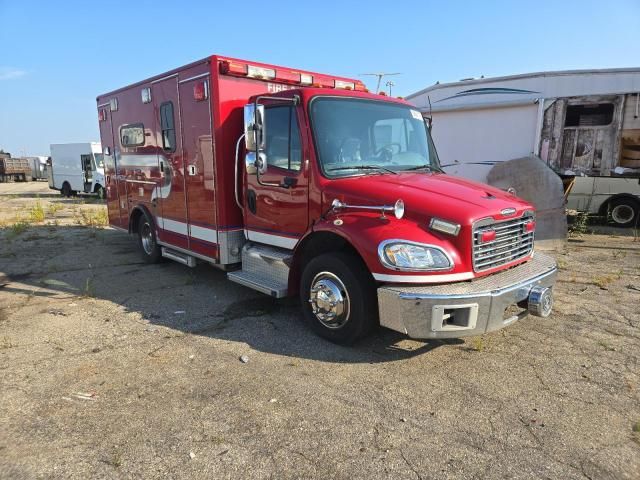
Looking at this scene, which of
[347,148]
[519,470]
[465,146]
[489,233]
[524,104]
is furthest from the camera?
[465,146]

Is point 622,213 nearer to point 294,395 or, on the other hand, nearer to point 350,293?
point 350,293

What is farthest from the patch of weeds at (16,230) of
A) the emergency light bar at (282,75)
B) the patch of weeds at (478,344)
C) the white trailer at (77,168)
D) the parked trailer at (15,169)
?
the parked trailer at (15,169)

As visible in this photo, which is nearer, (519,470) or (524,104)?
(519,470)

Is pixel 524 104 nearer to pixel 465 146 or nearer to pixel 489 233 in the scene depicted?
pixel 465 146

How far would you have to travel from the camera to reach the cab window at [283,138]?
4496 mm

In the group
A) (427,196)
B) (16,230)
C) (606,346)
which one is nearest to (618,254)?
(606,346)

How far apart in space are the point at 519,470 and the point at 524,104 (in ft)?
34.1

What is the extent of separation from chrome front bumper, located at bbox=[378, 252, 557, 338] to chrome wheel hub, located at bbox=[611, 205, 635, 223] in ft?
29.1

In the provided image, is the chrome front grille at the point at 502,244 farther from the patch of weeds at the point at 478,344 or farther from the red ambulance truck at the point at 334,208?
the patch of weeds at the point at 478,344

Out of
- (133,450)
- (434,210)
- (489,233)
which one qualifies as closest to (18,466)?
(133,450)

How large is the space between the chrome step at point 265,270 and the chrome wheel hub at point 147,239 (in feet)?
8.90

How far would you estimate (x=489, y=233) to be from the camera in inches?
149

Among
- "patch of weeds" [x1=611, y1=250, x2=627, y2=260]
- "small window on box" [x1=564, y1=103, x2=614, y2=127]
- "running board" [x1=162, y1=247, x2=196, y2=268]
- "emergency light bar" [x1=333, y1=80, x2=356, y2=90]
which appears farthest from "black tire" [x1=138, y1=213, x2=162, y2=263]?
"small window on box" [x1=564, y1=103, x2=614, y2=127]

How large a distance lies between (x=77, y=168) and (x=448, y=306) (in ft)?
75.2
